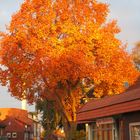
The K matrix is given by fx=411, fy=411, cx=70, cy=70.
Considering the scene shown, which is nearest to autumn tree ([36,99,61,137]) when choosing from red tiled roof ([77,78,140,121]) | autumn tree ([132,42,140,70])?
autumn tree ([132,42,140,70])

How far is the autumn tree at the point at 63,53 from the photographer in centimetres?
3662

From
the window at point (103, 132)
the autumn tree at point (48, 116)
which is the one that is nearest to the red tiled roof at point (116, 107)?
the window at point (103, 132)

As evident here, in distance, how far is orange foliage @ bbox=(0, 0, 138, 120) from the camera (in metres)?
36.6

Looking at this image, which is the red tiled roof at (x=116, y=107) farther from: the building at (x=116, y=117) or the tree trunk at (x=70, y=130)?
the tree trunk at (x=70, y=130)

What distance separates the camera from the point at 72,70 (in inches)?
1430

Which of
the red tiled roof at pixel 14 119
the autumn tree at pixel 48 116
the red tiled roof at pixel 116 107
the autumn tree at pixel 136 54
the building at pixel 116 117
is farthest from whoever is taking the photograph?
the red tiled roof at pixel 14 119

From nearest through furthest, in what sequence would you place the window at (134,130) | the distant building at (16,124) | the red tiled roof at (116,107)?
1. the red tiled roof at (116,107)
2. the window at (134,130)
3. the distant building at (16,124)

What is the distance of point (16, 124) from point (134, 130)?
261 ft

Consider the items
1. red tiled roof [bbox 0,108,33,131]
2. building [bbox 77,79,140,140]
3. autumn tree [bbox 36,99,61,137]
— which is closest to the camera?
building [bbox 77,79,140,140]

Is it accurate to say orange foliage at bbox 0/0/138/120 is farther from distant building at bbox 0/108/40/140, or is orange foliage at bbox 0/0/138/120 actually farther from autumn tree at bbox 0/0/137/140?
distant building at bbox 0/108/40/140

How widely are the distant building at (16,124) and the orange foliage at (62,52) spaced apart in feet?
183

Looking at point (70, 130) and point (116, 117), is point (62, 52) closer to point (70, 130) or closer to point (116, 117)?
point (70, 130)

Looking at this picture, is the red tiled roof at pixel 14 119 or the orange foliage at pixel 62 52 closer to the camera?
the orange foliage at pixel 62 52

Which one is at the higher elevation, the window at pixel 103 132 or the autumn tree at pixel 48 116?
the autumn tree at pixel 48 116
